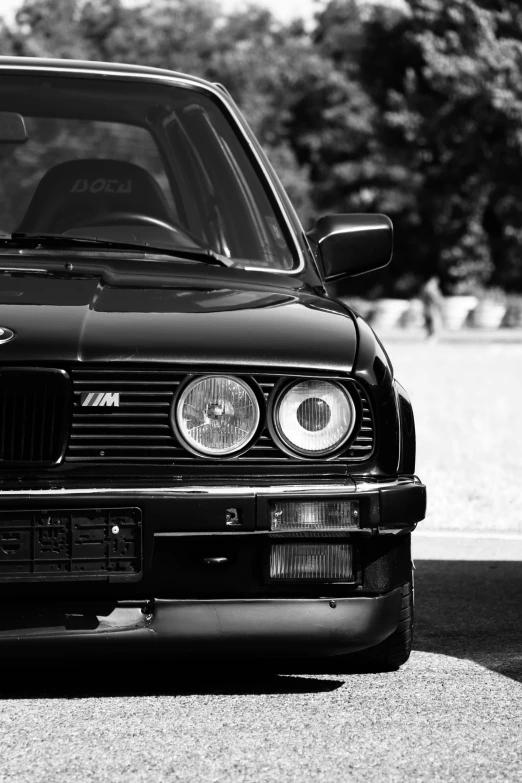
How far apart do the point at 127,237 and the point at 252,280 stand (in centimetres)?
56

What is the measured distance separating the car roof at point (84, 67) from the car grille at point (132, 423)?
173 cm

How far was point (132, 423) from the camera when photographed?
3.61 m

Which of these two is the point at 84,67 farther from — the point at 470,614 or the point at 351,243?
the point at 470,614

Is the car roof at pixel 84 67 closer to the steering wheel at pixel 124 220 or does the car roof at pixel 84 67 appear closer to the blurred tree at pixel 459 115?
the steering wheel at pixel 124 220

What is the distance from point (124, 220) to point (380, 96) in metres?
44.5

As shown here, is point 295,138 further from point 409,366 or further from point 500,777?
point 500,777

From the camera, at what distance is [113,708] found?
3725 millimetres

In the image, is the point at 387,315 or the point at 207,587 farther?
the point at 387,315

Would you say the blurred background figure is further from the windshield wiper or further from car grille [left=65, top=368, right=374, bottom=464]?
car grille [left=65, top=368, right=374, bottom=464]

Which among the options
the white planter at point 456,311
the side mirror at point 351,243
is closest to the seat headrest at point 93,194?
the side mirror at point 351,243

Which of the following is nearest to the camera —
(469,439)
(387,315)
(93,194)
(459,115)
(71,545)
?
(71,545)

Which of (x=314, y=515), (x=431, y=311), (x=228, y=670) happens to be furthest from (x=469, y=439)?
(x=431, y=311)

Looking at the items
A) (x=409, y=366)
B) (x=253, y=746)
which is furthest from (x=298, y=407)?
(x=409, y=366)

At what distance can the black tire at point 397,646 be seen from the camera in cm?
397
